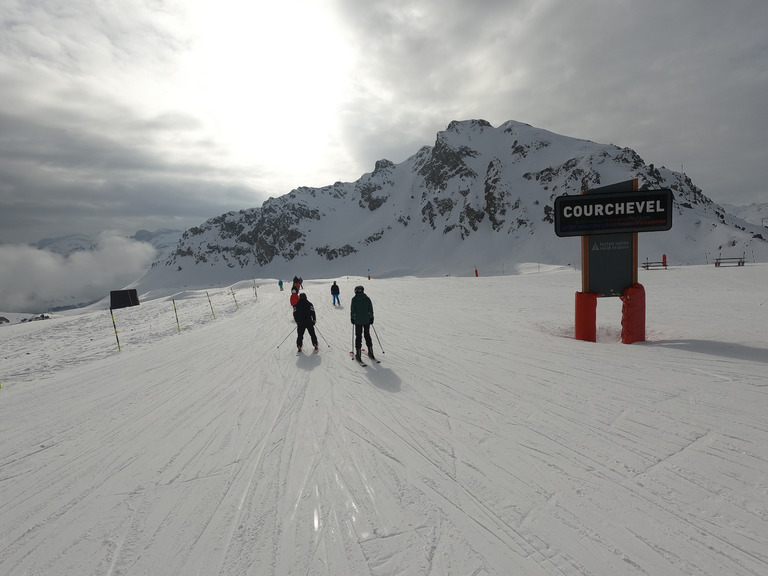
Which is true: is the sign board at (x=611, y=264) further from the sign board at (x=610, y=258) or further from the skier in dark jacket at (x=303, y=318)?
the skier in dark jacket at (x=303, y=318)

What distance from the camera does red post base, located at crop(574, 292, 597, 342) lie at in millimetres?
9367

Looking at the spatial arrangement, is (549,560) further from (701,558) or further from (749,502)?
(749,502)

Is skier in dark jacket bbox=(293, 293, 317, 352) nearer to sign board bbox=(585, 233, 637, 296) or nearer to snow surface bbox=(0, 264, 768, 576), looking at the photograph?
snow surface bbox=(0, 264, 768, 576)

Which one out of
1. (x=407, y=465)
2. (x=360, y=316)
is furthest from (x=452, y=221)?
(x=407, y=465)

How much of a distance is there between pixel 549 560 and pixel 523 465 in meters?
1.22

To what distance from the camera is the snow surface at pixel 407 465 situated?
2.86 m

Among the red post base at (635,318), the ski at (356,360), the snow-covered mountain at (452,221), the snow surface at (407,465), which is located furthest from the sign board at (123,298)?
the snow-covered mountain at (452,221)

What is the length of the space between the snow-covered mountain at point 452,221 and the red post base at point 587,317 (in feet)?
178

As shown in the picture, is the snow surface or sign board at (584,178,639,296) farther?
sign board at (584,178,639,296)

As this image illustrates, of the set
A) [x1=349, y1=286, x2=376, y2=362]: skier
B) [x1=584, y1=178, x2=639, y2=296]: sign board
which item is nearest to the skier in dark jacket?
[x1=349, y1=286, x2=376, y2=362]: skier

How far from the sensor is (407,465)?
404 cm

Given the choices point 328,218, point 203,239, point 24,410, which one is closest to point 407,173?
point 328,218

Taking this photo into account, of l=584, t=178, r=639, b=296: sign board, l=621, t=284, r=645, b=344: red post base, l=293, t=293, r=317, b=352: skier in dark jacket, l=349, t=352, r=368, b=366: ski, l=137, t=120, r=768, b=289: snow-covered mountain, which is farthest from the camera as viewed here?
l=137, t=120, r=768, b=289: snow-covered mountain

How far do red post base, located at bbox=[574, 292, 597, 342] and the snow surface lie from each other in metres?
0.81
